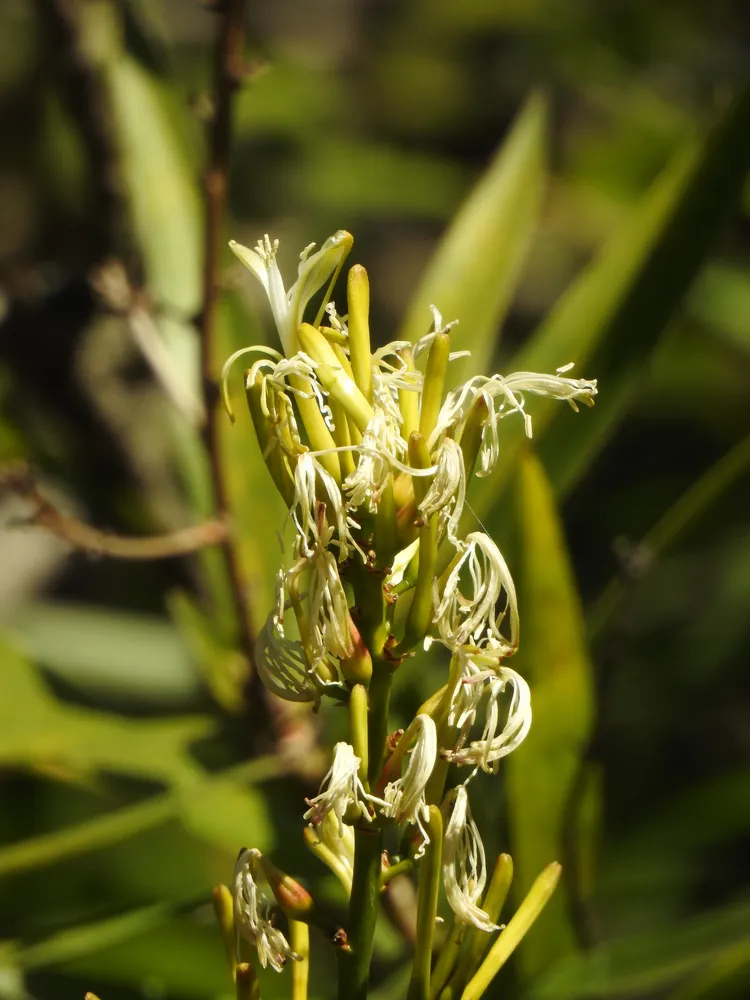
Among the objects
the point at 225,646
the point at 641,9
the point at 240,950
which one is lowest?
the point at 225,646

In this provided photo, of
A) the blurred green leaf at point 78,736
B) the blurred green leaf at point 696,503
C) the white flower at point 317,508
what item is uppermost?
the white flower at point 317,508

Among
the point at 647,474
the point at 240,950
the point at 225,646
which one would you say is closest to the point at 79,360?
the point at 225,646

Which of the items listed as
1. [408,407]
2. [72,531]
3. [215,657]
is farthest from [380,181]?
[408,407]

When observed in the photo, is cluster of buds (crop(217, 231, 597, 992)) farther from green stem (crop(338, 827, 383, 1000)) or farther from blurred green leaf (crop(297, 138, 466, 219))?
blurred green leaf (crop(297, 138, 466, 219))

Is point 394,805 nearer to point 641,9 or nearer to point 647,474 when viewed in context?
point 647,474

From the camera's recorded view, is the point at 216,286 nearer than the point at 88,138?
Yes

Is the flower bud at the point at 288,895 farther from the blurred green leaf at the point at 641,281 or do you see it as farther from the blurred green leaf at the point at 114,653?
the blurred green leaf at the point at 114,653

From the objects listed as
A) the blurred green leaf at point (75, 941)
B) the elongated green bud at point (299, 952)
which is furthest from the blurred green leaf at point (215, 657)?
the elongated green bud at point (299, 952)

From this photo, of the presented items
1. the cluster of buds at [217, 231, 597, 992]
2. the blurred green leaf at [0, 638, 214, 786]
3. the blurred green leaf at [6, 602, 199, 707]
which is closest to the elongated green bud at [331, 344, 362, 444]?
the cluster of buds at [217, 231, 597, 992]
